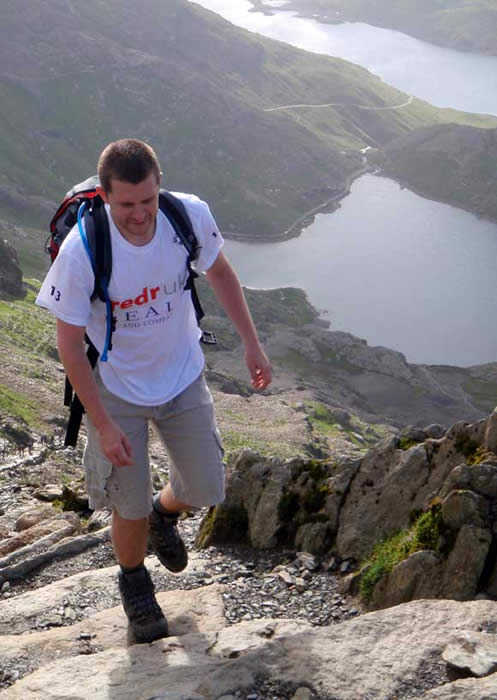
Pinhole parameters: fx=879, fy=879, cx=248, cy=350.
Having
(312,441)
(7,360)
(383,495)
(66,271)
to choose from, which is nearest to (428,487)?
(383,495)

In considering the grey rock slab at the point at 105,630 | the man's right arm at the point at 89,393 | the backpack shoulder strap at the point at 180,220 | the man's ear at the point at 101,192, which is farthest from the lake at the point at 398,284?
the man's right arm at the point at 89,393

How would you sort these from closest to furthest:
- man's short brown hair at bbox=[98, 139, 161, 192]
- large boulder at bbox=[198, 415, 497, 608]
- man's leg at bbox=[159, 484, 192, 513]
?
man's short brown hair at bbox=[98, 139, 161, 192] → large boulder at bbox=[198, 415, 497, 608] → man's leg at bbox=[159, 484, 192, 513]

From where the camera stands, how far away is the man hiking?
8.02 m

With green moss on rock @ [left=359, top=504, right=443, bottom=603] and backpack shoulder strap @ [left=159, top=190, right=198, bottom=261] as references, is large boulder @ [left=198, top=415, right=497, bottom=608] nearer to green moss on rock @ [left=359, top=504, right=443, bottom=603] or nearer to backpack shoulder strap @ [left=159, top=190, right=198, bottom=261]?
green moss on rock @ [left=359, top=504, right=443, bottom=603]

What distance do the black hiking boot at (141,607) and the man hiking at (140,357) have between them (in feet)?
0.04

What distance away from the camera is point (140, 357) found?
8805 mm

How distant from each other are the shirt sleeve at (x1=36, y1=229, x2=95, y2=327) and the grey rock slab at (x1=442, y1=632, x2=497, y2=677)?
4519mm

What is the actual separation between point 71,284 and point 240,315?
2.26m

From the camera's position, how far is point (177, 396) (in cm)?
919

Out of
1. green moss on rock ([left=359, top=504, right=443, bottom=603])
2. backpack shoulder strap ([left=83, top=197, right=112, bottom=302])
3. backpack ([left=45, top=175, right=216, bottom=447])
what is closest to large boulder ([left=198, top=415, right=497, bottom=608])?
green moss on rock ([left=359, top=504, right=443, bottom=603])

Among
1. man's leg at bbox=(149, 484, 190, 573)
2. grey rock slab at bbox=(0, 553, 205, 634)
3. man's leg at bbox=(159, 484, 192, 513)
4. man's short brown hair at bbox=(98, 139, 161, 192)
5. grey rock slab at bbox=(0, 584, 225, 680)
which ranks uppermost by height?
man's short brown hair at bbox=(98, 139, 161, 192)

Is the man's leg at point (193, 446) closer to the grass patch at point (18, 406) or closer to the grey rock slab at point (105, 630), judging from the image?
the grey rock slab at point (105, 630)

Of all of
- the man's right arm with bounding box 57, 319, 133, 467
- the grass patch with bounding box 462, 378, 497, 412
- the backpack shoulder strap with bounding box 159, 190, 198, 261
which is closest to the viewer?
the man's right arm with bounding box 57, 319, 133, 467

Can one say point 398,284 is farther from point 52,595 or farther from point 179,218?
point 179,218
